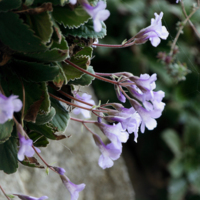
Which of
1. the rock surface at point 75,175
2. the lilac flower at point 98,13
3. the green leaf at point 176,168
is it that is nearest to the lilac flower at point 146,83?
the lilac flower at point 98,13

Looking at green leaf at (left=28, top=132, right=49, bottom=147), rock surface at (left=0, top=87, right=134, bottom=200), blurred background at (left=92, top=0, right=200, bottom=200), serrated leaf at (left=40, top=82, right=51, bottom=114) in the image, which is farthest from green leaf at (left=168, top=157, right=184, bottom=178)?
serrated leaf at (left=40, top=82, right=51, bottom=114)

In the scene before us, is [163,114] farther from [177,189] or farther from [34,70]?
[34,70]

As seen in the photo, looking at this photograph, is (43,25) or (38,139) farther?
(38,139)

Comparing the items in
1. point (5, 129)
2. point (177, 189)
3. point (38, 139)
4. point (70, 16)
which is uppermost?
point (70, 16)

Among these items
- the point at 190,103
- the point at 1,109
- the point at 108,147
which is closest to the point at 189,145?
the point at 190,103

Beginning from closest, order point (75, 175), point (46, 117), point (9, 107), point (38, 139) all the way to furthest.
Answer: point (9, 107)
point (46, 117)
point (38, 139)
point (75, 175)

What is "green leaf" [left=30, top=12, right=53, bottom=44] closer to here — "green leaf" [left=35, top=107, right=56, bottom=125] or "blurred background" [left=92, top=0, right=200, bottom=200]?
"green leaf" [left=35, top=107, right=56, bottom=125]

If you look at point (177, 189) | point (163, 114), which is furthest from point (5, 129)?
point (177, 189)
